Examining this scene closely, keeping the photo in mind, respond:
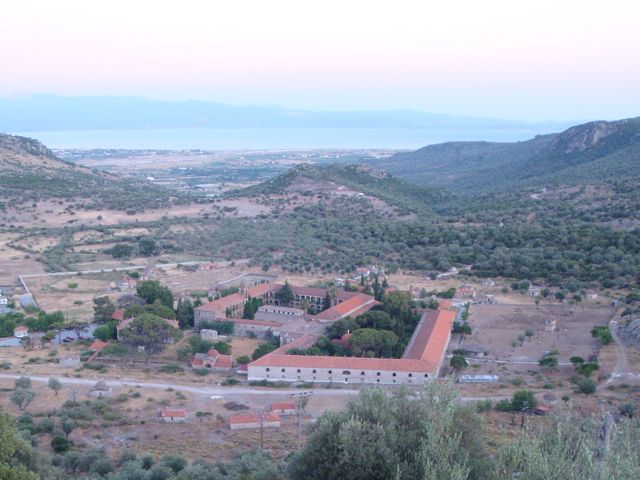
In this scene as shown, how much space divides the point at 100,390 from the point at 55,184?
188 ft

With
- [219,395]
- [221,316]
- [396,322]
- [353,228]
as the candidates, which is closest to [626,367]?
[396,322]

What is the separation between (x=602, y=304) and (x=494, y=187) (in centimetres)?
6018

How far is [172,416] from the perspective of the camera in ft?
68.1

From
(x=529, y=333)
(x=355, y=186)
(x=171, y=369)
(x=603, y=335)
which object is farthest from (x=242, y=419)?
(x=355, y=186)

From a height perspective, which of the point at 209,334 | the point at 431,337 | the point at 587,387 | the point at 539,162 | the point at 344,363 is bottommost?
the point at 209,334

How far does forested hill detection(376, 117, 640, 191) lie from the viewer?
257 ft

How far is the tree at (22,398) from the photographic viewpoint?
68.9 ft

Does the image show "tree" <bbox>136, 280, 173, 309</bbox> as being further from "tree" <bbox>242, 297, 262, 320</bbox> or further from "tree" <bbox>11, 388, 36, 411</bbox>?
"tree" <bbox>11, 388, 36, 411</bbox>

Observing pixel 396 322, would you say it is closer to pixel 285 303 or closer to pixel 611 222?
pixel 285 303

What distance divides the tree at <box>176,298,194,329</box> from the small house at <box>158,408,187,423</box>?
10380mm

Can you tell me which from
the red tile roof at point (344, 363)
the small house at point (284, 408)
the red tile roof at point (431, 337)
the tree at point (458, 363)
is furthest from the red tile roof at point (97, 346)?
the tree at point (458, 363)

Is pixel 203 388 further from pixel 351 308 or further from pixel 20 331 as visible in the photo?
pixel 20 331

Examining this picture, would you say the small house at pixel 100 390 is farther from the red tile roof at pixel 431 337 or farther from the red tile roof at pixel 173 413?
the red tile roof at pixel 431 337

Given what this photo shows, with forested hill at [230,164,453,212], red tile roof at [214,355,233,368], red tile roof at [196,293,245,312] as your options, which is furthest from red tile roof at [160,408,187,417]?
forested hill at [230,164,453,212]
